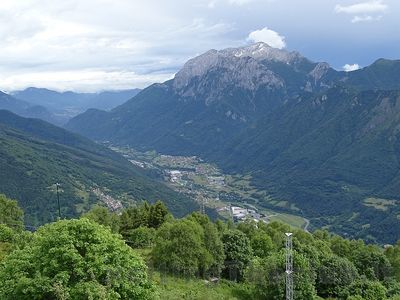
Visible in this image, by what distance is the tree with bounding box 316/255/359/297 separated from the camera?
73562 mm

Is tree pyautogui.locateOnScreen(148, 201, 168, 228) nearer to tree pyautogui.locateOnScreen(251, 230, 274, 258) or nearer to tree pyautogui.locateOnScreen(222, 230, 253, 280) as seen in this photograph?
tree pyautogui.locateOnScreen(251, 230, 274, 258)

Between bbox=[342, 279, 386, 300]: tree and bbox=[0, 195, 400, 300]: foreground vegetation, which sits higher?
bbox=[0, 195, 400, 300]: foreground vegetation

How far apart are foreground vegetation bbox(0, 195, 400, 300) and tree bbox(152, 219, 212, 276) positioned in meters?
0.14

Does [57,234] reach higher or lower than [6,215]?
higher

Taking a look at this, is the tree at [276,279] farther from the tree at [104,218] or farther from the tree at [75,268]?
the tree at [104,218]

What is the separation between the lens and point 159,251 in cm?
6706

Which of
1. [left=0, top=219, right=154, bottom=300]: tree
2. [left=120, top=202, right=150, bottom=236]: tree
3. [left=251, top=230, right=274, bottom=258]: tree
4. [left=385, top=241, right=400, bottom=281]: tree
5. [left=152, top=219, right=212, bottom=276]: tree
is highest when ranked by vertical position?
[left=0, top=219, right=154, bottom=300]: tree

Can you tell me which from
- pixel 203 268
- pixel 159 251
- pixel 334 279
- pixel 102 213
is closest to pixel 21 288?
pixel 159 251

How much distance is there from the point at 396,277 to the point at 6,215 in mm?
79684

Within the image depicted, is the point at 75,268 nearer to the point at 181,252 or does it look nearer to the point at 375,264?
the point at 181,252

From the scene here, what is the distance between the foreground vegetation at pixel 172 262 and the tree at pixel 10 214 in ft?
0.77

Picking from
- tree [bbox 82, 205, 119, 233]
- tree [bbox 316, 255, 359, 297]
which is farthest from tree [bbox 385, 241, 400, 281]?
tree [bbox 82, 205, 119, 233]

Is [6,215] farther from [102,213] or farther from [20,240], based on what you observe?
[20,240]

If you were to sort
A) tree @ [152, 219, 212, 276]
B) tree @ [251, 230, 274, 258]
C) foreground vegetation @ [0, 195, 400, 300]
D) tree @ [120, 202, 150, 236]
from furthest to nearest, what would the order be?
1. tree @ [120, 202, 150, 236]
2. tree @ [251, 230, 274, 258]
3. tree @ [152, 219, 212, 276]
4. foreground vegetation @ [0, 195, 400, 300]
